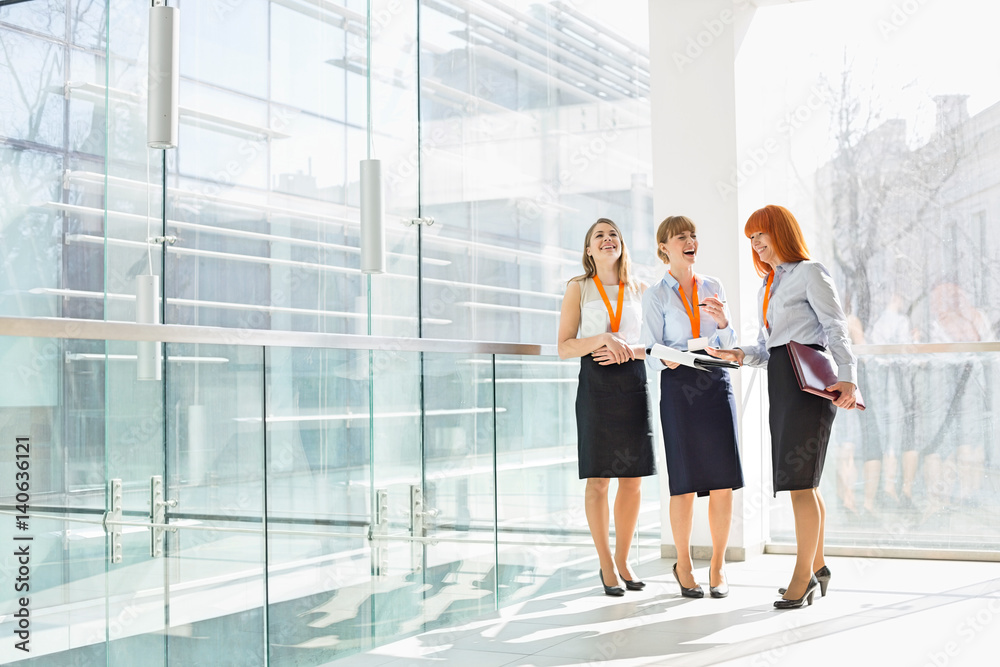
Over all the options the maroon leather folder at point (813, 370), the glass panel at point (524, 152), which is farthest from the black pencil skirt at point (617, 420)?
the glass panel at point (524, 152)

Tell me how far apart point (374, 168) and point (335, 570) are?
225cm

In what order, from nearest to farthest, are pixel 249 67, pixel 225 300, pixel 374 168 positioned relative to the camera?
1. pixel 374 168
2. pixel 225 300
3. pixel 249 67

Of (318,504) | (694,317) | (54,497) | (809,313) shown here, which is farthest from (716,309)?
(54,497)

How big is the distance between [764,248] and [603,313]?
633 mm

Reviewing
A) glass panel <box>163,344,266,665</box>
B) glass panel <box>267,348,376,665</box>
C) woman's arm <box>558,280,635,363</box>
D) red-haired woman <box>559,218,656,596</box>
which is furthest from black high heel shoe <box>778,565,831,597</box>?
glass panel <box>163,344,266,665</box>

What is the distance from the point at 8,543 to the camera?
2.09m

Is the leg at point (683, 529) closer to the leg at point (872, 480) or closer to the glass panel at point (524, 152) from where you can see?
the leg at point (872, 480)

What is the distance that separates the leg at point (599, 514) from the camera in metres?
3.84

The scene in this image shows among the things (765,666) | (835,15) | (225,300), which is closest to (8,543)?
(765,666)

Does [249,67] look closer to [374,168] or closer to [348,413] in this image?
[374,168]

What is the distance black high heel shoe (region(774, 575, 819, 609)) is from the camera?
357 cm

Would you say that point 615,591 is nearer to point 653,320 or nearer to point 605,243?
point 653,320

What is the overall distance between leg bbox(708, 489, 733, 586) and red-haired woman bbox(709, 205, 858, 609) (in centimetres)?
31

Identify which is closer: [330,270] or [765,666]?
[765,666]
